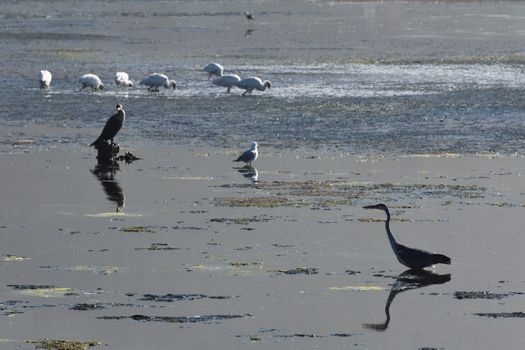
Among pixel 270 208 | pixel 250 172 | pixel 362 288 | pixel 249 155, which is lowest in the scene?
pixel 250 172

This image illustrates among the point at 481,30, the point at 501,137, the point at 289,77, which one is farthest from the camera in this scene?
the point at 481,30

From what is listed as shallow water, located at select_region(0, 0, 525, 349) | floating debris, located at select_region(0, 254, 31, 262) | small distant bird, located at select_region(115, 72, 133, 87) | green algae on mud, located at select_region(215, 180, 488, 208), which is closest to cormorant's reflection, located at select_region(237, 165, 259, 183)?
shallow water, located at select_region(0, 0, 525, 349)

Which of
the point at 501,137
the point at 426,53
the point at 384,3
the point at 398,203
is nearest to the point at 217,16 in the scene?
the point at 384,3

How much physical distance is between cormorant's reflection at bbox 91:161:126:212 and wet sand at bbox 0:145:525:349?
85mm

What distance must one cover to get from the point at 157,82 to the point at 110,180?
45.8 ft

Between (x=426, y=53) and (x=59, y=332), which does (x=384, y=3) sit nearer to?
(x=426, y=53)

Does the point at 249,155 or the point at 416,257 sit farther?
the point at 249,155

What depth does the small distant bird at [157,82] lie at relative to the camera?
37438mm

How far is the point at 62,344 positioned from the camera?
13156mm

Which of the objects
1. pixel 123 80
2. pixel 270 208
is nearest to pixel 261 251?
pixel 270 208

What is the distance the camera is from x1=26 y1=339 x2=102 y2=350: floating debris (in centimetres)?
1307

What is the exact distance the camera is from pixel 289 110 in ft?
110

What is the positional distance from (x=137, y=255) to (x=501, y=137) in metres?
13.0

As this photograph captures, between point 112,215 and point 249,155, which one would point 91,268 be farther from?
point 249,155
